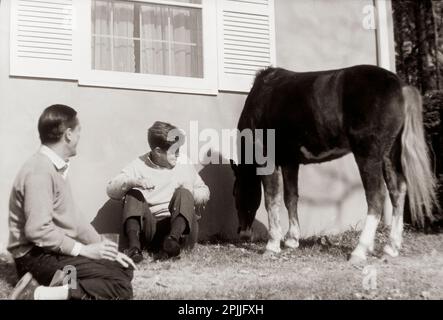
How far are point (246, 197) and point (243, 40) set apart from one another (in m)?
2.13

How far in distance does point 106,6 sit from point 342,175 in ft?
12.1

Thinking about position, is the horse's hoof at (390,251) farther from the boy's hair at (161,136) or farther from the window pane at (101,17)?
the window pane at (101,17)

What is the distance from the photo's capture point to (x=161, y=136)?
5.75m

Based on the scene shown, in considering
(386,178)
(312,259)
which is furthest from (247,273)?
(386,178)

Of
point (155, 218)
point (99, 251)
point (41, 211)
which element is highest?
point (41, 211)

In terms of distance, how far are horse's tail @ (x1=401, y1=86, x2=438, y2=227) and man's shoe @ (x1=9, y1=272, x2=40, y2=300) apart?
3.54 metres

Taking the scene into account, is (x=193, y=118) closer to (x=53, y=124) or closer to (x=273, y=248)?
(x=273, y=248)

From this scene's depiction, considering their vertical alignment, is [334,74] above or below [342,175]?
above

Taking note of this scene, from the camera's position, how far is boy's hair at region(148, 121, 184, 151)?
5.74 meters

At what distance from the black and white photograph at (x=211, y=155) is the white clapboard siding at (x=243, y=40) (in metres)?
0.02

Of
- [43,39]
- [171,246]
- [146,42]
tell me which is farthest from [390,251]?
[43,39]

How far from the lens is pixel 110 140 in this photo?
652 centimetres

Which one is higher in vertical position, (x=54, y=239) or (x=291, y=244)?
(x=54, y=239)
